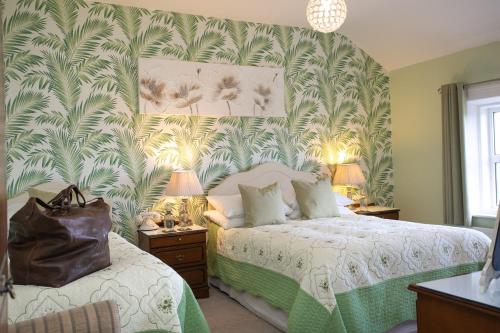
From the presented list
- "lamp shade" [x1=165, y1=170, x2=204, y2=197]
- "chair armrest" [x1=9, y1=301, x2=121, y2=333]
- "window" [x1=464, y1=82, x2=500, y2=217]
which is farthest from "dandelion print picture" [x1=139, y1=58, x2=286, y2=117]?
"chair armrest" [x1=9, y1=301, x2=121, y2=333]

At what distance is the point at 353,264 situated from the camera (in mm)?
2598

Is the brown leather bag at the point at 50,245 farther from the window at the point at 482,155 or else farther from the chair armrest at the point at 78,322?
the window at the point at 482,155

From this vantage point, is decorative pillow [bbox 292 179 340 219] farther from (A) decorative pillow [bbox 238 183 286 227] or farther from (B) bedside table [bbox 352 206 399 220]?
(B) bedside table [bbox 352 206 399 220]

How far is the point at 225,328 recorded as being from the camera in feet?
10.2

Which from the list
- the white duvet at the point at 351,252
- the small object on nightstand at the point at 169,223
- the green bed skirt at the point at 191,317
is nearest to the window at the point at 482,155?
the white duvet at the point at 351,252

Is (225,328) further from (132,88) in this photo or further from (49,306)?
(132,88)

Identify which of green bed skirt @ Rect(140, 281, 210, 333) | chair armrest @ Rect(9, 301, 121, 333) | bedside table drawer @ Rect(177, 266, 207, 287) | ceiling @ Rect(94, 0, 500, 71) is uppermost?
ceiling @ Rect(94, 0, 500, 71)

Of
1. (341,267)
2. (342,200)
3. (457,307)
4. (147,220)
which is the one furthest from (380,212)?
(457,307)

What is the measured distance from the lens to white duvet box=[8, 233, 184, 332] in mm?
1785

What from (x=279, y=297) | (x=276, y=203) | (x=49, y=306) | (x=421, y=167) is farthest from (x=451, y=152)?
(x=49, y=306)

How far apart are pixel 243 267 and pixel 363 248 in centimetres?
110

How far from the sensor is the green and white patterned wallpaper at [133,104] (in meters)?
3.72

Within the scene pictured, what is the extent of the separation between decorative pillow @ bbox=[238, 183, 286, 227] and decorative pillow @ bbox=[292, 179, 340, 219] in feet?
0.86

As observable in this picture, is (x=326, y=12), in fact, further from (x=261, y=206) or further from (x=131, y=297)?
(x=131, y=297)
